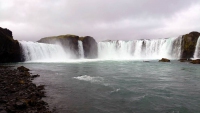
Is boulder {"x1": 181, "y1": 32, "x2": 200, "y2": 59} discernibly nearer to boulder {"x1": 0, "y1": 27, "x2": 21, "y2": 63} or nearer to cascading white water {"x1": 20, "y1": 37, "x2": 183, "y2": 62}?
cascading white water {"x1": 20, "y1": 37, "x2": 183, "y2": 62}

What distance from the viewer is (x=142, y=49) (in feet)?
236

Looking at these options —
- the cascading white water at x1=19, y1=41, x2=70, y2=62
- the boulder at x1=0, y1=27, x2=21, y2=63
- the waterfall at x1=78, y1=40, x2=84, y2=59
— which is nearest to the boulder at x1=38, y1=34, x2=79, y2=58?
the waterfall at x1=78, y1=40, x2=84, y2=59

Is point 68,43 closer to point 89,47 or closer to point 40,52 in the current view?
point 89,47

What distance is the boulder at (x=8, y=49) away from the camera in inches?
1550

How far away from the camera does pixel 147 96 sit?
450 inches

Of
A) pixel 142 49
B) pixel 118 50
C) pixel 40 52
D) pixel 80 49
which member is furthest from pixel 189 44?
pixel 40 52

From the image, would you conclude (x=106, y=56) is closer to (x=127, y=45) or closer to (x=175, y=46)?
(x=127, y=45)

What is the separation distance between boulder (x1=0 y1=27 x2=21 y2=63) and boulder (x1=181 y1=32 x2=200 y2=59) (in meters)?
50.9

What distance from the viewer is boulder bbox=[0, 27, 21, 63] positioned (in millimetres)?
39366

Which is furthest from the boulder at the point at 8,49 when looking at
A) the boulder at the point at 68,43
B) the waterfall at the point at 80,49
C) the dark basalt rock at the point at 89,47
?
the dark basalt rock at the point at 89,47

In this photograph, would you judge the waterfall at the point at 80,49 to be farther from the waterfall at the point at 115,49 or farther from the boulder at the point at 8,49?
the boulder at the point at 8,49

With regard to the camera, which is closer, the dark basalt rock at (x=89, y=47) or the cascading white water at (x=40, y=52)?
the cascading white water at (x=40, y=52)

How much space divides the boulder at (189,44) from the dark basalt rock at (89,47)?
3494 centimetres

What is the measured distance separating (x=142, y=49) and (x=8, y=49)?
4960cm
